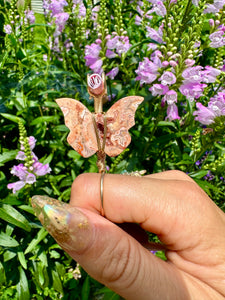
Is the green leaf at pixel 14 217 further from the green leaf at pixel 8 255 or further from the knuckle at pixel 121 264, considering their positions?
the knuckle at pixel 121 264

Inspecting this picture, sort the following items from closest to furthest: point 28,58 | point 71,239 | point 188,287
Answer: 1. point 71,239
2. point 188,287
3. point 28,58

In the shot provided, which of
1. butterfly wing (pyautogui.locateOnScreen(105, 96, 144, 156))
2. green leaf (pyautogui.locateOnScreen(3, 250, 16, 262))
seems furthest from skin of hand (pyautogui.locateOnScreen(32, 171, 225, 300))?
green leaf (pyautogui.locateOnScreen(3, 250, 16, 262))

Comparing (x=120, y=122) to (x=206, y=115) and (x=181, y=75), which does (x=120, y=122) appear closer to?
(x=181, y=75)

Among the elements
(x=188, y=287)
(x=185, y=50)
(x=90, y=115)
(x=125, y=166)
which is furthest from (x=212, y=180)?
(x=90, y=115)

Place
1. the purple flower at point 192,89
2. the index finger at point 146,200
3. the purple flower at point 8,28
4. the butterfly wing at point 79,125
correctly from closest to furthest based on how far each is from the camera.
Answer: the butterfly wing at point 79,125
the index finger at point 146,200
the purple flower at point 192,89
the purple flower at point 8,28

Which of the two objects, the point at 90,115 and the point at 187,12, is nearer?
the point at 90,115

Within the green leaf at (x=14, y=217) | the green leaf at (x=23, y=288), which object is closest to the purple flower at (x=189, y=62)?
the green leaf at (x=14, y=217)

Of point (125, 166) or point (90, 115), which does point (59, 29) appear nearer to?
point (125, 166)

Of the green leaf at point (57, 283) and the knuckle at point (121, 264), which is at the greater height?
the knuckle at point (121, 264)
